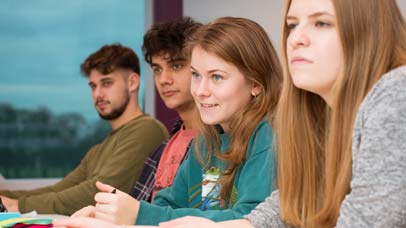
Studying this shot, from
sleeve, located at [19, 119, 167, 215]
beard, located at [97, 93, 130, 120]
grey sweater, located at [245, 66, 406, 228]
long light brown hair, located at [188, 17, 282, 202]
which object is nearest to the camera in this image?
grey sweater, located at [245, 66, 406, 228]

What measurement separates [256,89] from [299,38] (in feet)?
2.16

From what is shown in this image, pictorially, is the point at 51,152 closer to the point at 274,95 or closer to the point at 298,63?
the point at 274,95

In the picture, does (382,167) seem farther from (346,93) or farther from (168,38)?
(168,38)

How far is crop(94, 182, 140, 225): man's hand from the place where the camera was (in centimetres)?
145

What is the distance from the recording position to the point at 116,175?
269 centimetres

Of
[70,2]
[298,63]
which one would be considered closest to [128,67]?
Result: [70,2]

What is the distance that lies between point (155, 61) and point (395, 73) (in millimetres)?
1545

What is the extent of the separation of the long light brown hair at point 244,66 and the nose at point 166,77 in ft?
2.00

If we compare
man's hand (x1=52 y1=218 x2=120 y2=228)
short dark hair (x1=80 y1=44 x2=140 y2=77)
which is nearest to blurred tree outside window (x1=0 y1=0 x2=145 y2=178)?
short dark hair (x1=80 y1=44 x2=140 y2=77)

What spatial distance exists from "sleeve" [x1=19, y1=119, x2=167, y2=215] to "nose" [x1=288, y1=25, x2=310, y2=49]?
5.37 ft

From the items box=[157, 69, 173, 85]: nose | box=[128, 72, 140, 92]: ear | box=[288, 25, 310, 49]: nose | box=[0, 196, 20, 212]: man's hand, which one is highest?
box=[288, 25, 310, 49]: nose

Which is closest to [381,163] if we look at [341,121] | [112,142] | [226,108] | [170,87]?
[341,121]

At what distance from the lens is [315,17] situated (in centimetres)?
116

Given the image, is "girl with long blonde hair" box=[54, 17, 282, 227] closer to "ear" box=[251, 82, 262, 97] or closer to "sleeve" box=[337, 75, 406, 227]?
"ear" box=[251, 82, 262, 97]
